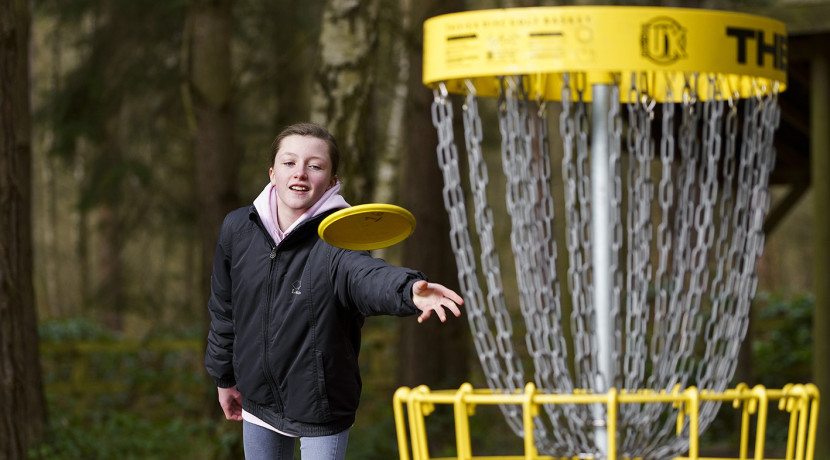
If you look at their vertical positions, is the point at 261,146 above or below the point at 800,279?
above

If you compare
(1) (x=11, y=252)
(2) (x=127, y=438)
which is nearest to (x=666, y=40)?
(1) (x=11, y=252)

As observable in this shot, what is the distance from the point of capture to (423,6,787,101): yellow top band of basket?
315 cm

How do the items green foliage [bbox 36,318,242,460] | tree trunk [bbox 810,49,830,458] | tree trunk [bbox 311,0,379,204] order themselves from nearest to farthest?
tree trunk [bbox 311,0,379,204], tree trunk [bbox 810,49,830,458], green foliage [bbox 36,318,242,460]

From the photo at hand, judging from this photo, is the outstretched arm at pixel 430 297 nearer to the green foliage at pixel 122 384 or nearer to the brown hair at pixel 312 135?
the brown hair at pixel 312 135

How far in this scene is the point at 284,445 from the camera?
10.5 ft

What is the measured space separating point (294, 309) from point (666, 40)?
132cm

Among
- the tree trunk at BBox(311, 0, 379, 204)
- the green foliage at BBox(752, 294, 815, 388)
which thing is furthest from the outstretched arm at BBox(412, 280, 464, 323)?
the green foliage at BBox(752, 294, 815, 388)

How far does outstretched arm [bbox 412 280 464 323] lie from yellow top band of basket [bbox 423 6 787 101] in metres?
0.81

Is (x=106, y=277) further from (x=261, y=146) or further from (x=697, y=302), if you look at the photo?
(x=697, y=302)

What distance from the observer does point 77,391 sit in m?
12.7

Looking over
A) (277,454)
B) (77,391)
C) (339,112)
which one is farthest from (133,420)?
(277,454)

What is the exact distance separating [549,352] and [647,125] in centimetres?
75

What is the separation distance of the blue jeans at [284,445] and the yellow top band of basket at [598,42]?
3.73 feet

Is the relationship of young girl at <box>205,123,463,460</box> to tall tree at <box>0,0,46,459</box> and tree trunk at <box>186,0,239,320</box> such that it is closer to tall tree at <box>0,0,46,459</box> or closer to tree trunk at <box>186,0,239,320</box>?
tall tree at <box>0,0,46,459</box>
